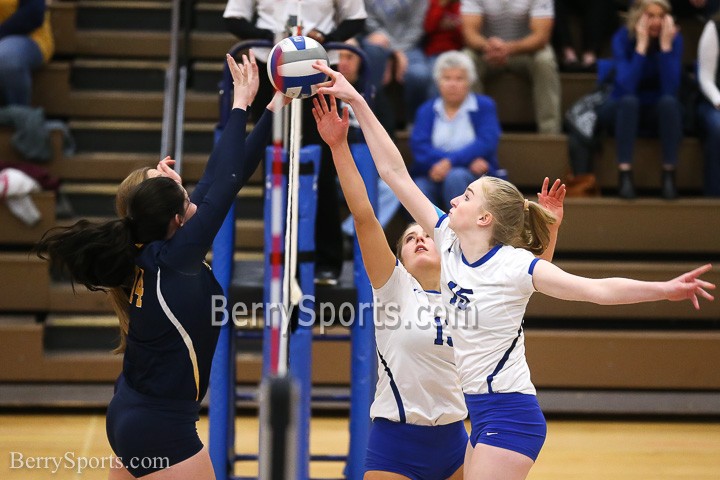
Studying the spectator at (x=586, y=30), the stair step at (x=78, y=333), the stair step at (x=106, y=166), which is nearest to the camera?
the stair step at (x=78, y=333)

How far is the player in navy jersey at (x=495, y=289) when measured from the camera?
122 inches

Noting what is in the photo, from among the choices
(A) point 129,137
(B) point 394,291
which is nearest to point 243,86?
(B) point 394,291

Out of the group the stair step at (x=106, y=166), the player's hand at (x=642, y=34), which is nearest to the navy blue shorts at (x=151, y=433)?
the stair step at (x=106, y=166)

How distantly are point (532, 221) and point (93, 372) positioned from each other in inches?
159

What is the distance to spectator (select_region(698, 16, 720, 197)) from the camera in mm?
7094

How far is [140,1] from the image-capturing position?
8.34 m

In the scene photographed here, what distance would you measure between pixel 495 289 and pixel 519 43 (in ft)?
14.7

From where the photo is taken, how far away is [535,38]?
7363 millimetres

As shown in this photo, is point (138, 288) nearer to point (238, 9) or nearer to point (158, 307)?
point (158, 307)

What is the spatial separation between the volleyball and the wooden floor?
2619 mm

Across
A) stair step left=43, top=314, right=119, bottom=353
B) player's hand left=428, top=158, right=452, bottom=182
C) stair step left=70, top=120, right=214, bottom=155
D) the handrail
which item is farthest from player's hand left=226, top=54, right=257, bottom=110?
stair step left=70, top=120, right=214, bottom=155

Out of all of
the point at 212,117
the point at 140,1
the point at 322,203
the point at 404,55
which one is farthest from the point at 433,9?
Result: the point at 322,203

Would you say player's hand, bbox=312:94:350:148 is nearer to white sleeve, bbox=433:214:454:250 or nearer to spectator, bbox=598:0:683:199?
white sleeve, bbox=433:214:454:250

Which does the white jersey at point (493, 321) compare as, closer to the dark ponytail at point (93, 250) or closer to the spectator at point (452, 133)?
the dark ponytail at point (93, 250)
